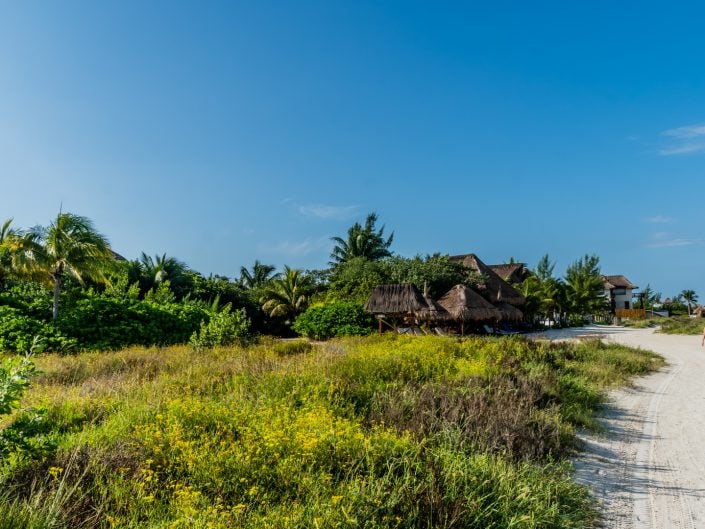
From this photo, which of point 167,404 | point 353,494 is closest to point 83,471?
point 167,404

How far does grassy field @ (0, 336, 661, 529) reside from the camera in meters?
3.03

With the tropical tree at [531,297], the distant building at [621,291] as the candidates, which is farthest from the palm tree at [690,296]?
the tropical tree at [531,297]

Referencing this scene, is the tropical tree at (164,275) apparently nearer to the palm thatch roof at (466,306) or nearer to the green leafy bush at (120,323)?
the green leafy bush at (120,323)

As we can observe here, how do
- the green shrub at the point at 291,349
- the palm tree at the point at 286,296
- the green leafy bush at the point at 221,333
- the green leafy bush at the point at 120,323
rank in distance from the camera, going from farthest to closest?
the palm tree at the point at 286,296
the green leafy bush at the point at 120,323
the green leafy bush at the point at 221,333
the green shrub at the point at 291,349

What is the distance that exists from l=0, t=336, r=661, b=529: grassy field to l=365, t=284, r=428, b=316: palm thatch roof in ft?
59.1

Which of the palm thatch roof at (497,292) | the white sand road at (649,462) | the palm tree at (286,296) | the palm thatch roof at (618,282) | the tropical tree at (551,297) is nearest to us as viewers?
the white sand road at (649,462)

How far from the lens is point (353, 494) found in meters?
3.12

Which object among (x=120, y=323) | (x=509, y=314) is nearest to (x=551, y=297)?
(x=509, y=314)

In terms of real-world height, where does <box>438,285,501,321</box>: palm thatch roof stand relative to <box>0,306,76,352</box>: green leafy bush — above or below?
above

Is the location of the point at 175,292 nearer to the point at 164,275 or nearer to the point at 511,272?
the point at 164,275

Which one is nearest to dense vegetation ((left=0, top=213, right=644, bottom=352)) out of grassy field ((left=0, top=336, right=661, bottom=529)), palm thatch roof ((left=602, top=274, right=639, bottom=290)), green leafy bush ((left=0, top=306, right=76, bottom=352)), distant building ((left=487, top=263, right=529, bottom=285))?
green leafy bush ((left=0, top=306, right=76, bottom=352))

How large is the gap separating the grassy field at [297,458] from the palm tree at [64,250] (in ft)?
31.4

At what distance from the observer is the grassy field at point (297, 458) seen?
9.94 feet

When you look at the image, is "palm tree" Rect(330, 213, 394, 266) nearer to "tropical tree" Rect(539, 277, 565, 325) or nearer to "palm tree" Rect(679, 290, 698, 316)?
"tropical tree" Rect(539, 277, 565, 325)
